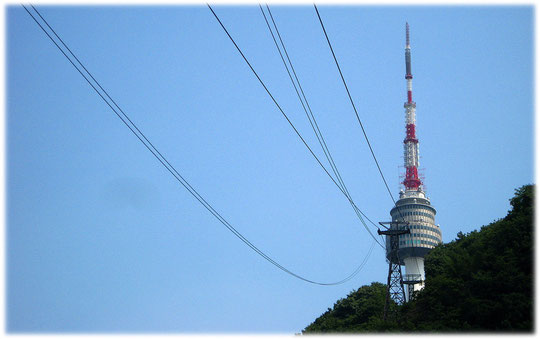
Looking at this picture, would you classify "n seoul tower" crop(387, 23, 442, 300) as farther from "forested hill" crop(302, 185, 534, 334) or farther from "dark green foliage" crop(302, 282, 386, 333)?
"forested hill" crop(302, 185, 534, 334)

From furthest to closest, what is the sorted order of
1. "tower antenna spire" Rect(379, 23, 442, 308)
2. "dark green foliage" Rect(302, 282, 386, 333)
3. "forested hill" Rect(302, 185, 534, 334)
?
1. "tower antenna spire" Rect(379, 23, 442, 308)
2. "dark green foliage" Rect(302, 282, 386, 333)
3. "forested hill" Rect(302, 185, 534, 334)

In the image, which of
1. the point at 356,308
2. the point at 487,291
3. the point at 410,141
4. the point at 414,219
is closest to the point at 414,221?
the point at 414,219

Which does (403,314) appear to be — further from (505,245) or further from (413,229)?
(413,229)

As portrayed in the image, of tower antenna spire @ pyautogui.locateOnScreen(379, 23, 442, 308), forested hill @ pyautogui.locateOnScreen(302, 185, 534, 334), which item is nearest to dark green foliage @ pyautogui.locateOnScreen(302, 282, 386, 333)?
forested hill @ pyautogui.locateOnScreen(302, 185, 534, 334)

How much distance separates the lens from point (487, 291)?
4412 cm

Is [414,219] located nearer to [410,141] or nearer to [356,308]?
[410,141]

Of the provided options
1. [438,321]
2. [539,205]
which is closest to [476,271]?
[438,321]

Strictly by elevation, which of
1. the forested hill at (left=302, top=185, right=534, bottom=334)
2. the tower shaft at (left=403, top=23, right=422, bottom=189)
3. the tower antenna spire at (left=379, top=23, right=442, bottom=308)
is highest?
the tower shaft at (left=403, top=23, right=422, bottom=189)

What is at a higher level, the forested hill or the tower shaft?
the tower shaft

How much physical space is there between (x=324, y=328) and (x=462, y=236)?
2705 centimetres

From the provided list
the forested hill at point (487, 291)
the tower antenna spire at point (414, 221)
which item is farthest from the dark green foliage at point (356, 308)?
the tower antenna spire at point (414, 221)

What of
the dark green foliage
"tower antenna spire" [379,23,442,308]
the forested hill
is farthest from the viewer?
"tower antenna spire" [379,23,442,308]

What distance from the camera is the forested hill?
40688 millimetres

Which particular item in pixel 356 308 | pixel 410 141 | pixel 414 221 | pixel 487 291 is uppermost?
pixel 410 141
